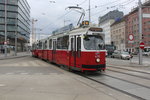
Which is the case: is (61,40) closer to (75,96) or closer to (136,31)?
(75,96)

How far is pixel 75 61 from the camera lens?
39.7 feet

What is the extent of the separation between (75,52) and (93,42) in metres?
1.42

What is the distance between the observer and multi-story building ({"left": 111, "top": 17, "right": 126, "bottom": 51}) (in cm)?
9278

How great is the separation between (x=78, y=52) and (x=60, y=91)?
474cm

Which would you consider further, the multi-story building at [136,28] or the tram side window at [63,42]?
the multi-story building at [136,28]

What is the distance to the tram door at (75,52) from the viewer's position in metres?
11.6

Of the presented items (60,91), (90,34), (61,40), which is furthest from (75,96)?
(61,40)

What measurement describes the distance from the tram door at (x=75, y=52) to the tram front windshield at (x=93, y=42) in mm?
527

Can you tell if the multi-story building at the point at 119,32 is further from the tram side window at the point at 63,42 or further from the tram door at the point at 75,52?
the tram door at the point at 75,52

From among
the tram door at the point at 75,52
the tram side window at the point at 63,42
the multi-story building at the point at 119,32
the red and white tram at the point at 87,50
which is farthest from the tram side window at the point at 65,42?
the multi-story building at the point at 119,32

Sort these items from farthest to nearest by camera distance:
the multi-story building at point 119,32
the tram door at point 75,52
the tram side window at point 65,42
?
the multi-story building at point 119,32 < the tram side window at point 65,42 < the tram door at point 75,52

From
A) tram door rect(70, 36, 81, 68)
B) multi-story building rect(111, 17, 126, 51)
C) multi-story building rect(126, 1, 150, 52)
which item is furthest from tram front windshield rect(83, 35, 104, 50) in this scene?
multi-story building rect(111, 17, 126, 51)

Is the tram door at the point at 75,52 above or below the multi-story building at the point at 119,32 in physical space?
below

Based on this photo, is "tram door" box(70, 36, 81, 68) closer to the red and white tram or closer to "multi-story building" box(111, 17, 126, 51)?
the red and white tram
